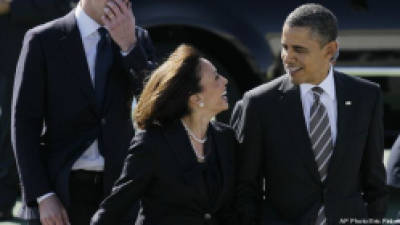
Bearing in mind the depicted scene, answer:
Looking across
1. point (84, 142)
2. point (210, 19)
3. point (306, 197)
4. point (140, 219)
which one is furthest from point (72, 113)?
point (210, 19)

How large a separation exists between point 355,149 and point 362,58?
98.3 inches

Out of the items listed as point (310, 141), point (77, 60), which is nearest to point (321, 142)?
point (310, 141)

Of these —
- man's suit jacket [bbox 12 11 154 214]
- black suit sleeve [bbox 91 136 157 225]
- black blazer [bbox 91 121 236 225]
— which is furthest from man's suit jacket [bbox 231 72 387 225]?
man's suit jacket [bbox 12 11 154 214]

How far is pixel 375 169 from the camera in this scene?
10.1 ft

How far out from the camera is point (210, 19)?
544 centimetres

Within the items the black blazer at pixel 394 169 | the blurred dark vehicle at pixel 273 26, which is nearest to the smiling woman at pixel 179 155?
the black blazer at pixel 394 169

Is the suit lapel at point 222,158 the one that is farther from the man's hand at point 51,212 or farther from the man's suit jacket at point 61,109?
the man's hand at point 51,212

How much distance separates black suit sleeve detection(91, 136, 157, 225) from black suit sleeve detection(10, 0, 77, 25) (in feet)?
8.60

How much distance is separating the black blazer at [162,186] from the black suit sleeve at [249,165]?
2.3 inches

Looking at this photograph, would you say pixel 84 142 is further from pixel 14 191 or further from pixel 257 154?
pixel 14 191

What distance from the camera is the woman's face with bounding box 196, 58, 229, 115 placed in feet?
9.90

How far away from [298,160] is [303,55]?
0.36 m

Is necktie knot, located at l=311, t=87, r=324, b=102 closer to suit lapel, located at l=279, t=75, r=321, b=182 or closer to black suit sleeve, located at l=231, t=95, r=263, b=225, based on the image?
suit lapel, located at l=279, t=75, r=321, b=182

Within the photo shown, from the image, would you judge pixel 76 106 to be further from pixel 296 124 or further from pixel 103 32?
pixel 296 124
